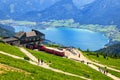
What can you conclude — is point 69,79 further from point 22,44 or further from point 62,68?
point 22,44

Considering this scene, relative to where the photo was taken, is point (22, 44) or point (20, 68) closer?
point (20, 68)

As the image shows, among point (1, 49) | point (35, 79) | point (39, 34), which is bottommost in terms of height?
point (35, 79)

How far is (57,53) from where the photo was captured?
400 feet

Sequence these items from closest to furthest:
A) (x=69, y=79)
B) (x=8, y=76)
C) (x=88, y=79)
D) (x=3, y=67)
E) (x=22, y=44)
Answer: (x=8, y=76)
(x=3, y=67)
(x=69, y=79)
(x=88, y=79)
(x=22, y=44)

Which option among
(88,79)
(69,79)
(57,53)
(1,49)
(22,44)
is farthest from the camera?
(22,44)

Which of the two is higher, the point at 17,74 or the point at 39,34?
the point at 39,34

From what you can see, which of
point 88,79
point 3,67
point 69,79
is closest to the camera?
point 3,67

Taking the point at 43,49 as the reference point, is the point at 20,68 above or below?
below

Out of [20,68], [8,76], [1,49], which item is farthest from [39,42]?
[8,76]

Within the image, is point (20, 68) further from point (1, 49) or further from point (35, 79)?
point (1, 49)

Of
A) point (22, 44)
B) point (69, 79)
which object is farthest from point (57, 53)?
point (69, 79)

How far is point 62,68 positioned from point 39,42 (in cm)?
6988

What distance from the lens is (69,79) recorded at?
64250 millimetres

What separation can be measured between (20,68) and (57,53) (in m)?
58.7
